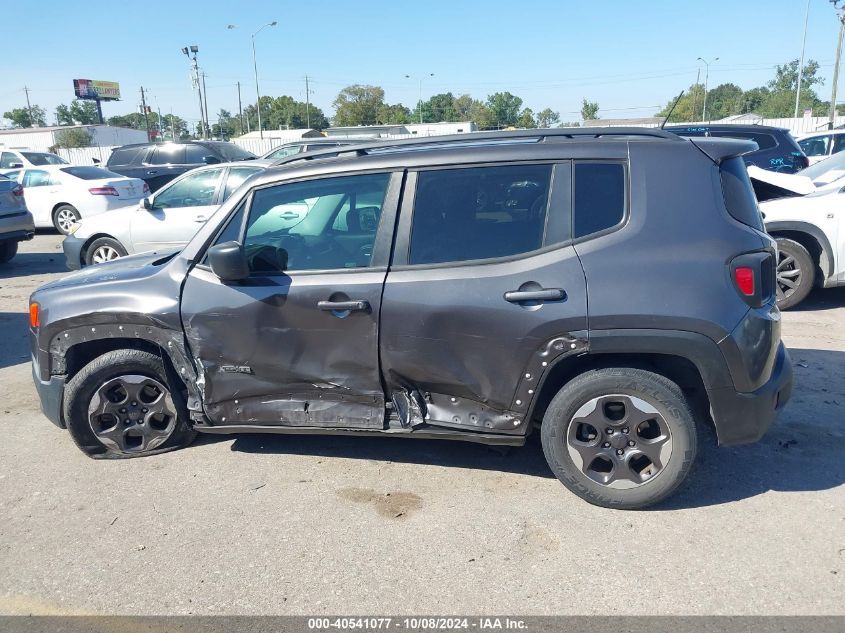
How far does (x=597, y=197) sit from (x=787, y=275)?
4.67 meters

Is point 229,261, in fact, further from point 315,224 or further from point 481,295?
point 481,295

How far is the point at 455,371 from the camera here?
3.63m

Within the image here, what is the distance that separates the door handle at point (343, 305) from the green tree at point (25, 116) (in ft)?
463

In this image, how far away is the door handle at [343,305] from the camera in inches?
144

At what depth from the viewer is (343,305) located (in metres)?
3.68

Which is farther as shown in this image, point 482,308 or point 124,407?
point 124,407

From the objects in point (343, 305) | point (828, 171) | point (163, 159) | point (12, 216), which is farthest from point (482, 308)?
point (163, 159)

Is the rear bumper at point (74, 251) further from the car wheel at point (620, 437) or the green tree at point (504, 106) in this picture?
the green tree at point (504, 106)

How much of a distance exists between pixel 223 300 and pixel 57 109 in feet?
441

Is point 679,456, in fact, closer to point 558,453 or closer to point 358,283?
point 558,453

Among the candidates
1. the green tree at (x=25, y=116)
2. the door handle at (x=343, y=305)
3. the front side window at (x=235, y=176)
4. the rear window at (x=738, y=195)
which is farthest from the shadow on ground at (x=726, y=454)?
the green tree at (x=25, y=116)

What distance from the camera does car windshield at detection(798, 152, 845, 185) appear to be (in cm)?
765

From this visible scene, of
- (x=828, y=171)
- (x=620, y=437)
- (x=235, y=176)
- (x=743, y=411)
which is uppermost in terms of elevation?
(x=235, y=176)

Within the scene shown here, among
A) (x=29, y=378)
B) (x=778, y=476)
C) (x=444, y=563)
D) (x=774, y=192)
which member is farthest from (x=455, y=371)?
(x=774, y=192)
